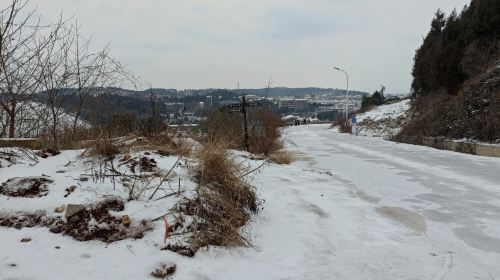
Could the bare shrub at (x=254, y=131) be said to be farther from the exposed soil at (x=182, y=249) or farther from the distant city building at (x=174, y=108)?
the exposed soil at (x=182, y=249)

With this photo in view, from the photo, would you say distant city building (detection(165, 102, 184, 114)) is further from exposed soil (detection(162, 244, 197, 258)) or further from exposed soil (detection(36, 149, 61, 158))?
exposed soil (detection(162, 244, 197, 258))

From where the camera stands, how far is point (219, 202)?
525cm

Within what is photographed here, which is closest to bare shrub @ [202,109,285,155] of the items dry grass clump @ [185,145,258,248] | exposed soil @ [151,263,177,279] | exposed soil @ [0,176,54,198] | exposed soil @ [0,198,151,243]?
dry grass clump @ [185,145,258,248]

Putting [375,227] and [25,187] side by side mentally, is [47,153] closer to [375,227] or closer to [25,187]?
[25,187]

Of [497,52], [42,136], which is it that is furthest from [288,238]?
[497,52]

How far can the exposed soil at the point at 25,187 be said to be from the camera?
16.4 ft

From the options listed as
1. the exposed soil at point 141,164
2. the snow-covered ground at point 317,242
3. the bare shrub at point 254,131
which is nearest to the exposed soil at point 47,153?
the snow-covered ground at point 317,242

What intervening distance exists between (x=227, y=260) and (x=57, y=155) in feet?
10.9

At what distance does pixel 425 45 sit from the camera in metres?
35.2

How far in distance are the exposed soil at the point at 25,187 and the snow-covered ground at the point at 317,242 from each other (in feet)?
0.38

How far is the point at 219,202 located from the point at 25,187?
2.06m

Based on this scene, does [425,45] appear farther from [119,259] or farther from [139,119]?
[119,259]

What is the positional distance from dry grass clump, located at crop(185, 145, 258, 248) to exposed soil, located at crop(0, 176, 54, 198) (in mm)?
1550

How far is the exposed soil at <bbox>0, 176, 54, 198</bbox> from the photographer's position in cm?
498
